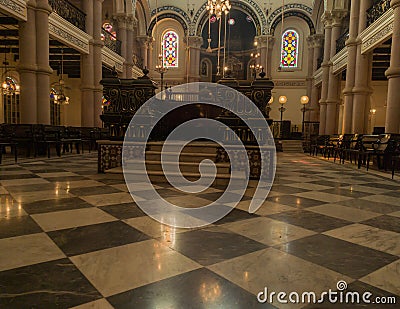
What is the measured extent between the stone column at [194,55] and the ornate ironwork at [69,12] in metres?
10.9

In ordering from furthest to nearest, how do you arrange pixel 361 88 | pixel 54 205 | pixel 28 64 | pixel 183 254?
1. pixel 361 88
2. pixel 28 64
3. pixel 54 205
4. pixel 183 254

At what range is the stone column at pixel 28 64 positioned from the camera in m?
9.06

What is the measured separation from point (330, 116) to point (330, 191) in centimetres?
1251

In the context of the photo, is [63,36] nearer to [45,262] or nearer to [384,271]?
[45,262]

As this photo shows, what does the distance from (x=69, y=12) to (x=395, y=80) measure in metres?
12.0

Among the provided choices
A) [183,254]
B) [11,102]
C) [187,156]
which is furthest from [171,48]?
[183,254]

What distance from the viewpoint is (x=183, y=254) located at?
1.91m

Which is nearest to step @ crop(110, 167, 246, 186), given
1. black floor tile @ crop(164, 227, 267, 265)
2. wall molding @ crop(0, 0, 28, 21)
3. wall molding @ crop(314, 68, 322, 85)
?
black floor tile @ crop(164, 227, 267, 265)

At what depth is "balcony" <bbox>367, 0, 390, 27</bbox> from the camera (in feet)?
32.4

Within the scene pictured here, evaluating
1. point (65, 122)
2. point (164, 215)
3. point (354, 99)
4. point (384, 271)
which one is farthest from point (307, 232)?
point (65, 122)

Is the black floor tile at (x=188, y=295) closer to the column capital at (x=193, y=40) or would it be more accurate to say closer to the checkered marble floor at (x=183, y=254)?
the checkered marble floor at (x=183, y=254)

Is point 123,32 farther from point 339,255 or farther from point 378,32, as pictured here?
point 339,255

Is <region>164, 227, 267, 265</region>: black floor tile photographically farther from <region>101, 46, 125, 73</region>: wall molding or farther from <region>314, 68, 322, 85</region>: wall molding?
<region>314, 68, 322, 85</region>: wall molding

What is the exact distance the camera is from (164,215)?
9.34 ft
